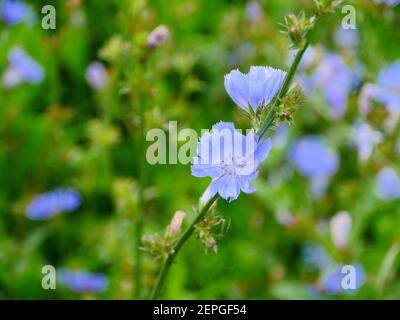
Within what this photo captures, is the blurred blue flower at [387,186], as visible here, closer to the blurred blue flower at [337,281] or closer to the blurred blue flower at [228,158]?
the blurred blue flower at [337,281]

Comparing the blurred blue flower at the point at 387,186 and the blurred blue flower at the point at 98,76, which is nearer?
the blurred blue flower at the point at 387,186

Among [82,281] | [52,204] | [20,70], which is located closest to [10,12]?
[20,70]

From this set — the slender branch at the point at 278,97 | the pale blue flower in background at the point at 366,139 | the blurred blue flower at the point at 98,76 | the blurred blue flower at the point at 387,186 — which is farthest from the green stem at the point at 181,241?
the blurred blue flower at the point at 98,76

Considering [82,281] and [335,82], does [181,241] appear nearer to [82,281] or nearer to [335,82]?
[82,281]

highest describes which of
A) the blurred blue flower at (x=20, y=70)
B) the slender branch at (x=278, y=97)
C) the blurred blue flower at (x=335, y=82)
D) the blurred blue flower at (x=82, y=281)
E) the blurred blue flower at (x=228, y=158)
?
the blurred blue flower at (x=20, y=70)

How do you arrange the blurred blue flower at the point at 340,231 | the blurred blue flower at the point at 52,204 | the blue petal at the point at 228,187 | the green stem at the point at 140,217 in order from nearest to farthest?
the blue petal at the point at 228,187
the green stem at the point at 140,217
the blurred blue flower at the point at 340,231
the blurred blue flower at the point at 52,204

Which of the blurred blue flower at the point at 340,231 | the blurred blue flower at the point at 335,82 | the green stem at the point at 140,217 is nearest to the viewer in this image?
the green stem at the point at 140,217

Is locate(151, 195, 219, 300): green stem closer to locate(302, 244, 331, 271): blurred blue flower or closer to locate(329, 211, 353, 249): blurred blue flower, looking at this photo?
locate(329, 211, 353, 249): blurred blue flower
